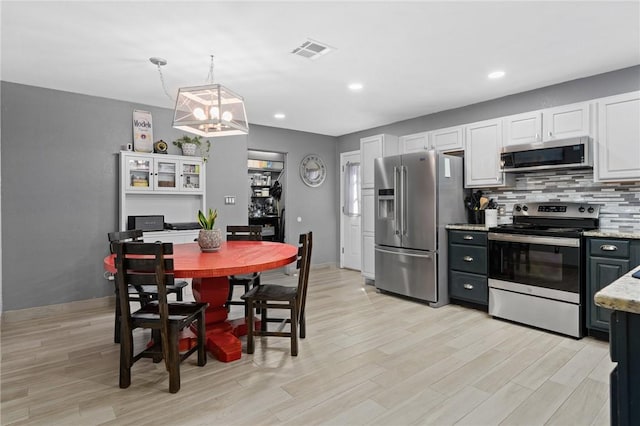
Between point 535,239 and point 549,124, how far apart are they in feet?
4.21

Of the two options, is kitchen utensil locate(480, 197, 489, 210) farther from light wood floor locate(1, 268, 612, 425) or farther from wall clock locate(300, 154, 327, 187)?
wall clock locate(300, 154, 327, 187)

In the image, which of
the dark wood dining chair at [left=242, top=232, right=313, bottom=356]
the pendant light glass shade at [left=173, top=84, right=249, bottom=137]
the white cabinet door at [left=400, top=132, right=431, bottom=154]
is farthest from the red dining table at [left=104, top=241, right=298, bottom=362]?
the white cabinet door at [left=400, top=132, right=431, bottom=154]

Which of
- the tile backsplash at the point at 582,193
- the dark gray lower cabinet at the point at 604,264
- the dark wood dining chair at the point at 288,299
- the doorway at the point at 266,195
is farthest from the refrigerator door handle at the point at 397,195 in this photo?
the doorway at the point at 266,195

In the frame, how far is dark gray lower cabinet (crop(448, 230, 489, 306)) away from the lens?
3947 mm

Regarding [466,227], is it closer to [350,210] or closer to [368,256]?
[368,256]

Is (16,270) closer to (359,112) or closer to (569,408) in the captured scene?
(359,112)

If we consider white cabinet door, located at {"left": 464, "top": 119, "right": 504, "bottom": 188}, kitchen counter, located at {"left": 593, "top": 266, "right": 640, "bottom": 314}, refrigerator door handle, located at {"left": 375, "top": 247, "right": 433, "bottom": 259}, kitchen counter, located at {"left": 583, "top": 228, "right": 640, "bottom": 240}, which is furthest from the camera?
refrigerator door handle, located at {"left": 375, "top": 247, "right": 433, "bottom": 259}

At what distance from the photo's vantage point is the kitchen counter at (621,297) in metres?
0.95

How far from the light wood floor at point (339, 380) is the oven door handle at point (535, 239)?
2.78 feet


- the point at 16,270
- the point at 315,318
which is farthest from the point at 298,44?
the point at 16,270

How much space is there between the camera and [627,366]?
96cm

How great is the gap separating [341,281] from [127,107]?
152 inches

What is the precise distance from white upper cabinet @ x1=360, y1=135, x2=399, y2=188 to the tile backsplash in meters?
1.62

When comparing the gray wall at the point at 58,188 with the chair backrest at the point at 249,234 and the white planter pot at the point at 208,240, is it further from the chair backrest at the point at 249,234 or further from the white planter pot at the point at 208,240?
the white planter pot at the point at 208,240
